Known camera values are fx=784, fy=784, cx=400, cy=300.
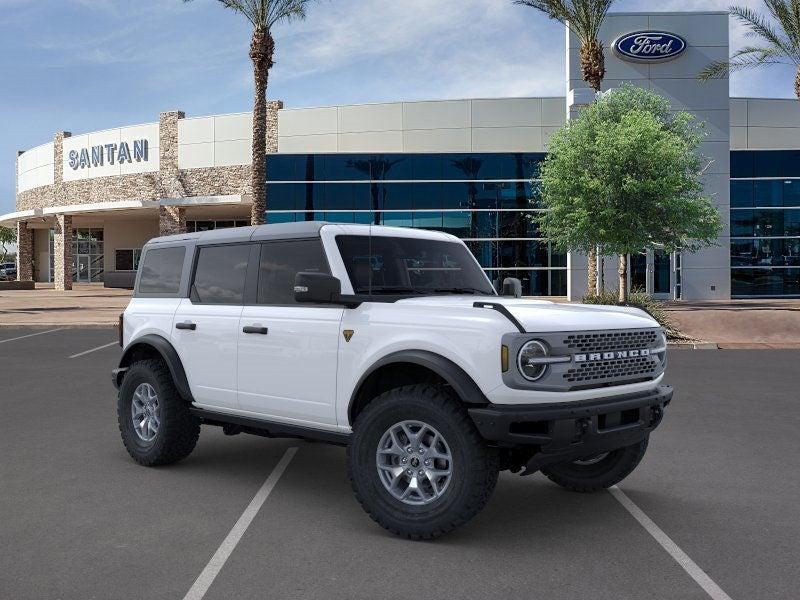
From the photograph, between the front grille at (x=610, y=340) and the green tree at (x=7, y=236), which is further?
the green tree at (x=7, y=236)

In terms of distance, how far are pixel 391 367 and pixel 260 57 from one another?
24654 millimetres

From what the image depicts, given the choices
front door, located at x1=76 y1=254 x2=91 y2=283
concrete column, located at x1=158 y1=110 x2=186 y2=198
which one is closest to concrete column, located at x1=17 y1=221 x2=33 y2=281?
front door, located at x1=76 y1=254 x2=91 y2=283

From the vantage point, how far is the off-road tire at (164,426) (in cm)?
658

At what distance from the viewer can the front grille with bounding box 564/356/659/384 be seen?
4787 mm

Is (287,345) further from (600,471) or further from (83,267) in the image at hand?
(83,267)

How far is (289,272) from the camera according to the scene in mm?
5906

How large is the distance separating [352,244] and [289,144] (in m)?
34.5

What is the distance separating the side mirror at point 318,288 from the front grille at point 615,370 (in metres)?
1.57

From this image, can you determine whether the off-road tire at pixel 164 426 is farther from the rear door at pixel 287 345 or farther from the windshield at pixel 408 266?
the windshield at pixel 408 266

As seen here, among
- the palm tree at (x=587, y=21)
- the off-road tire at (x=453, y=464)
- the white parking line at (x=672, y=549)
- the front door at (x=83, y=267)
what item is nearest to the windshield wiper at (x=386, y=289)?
the off-road tire at (x=453, y=464)

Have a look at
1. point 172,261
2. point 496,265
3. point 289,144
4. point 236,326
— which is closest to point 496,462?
point 236,326

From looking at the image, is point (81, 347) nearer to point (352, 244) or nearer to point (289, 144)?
point (352, 244)

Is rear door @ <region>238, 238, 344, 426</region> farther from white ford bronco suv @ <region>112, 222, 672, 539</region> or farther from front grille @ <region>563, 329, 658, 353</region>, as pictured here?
front grille @ <region>563, 329, 658, 353</region>

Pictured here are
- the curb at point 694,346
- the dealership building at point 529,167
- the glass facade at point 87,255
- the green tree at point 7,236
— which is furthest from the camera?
the green tree at point 7,236
